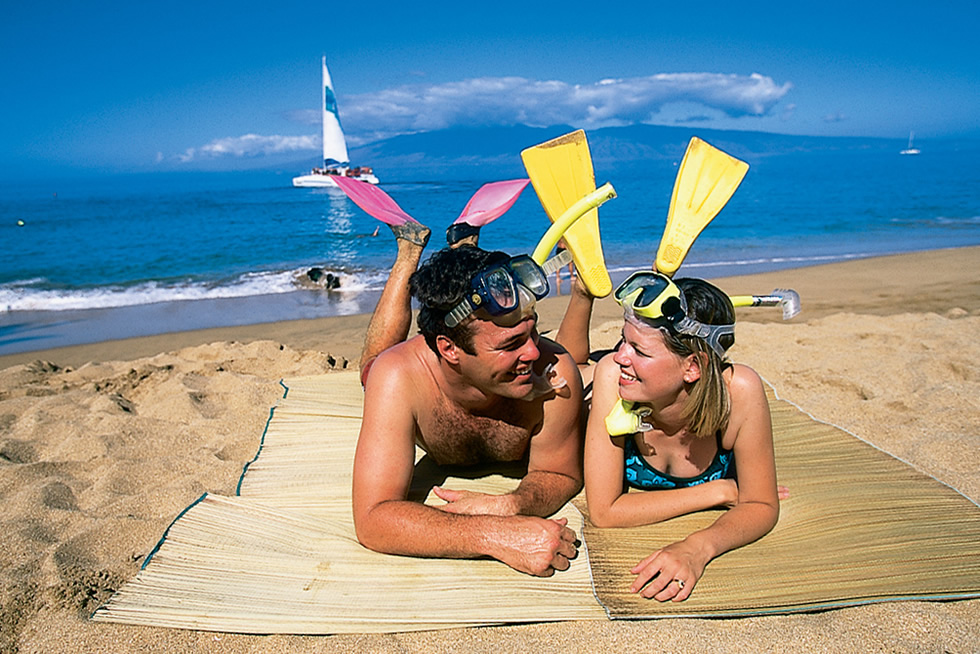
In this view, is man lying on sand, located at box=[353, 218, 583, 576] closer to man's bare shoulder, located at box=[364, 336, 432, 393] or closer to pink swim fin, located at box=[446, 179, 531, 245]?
man's bare shoulder, located at box=[364, 336, 432, 393]

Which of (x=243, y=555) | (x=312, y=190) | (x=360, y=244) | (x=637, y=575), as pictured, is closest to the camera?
(x=637, y=575)

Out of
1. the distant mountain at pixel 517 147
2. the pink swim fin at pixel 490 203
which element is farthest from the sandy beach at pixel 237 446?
the distant mountain at pixel 517 147

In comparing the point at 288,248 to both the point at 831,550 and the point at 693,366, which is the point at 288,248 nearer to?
the point at 693,366

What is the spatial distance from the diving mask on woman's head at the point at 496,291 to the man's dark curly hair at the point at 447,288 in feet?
0.10

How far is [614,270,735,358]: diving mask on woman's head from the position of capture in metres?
2.50

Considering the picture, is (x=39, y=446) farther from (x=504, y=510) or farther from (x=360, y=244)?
(x=360, y=244)

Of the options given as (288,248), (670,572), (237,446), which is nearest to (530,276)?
(670,572)

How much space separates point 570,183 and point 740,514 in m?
2.14

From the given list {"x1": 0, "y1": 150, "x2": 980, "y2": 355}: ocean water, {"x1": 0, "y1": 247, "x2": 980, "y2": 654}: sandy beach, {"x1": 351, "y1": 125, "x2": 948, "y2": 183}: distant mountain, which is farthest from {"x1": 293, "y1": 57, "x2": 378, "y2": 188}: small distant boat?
{"x1": 351, "y1": 125, "x2": 948, "y2": 183}: distant mountain

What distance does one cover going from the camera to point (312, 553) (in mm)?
2822

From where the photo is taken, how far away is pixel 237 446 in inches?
169

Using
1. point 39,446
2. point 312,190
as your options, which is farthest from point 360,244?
point 312,190

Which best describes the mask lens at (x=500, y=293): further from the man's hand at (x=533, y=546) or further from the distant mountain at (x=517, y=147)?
the distant mountain at (x=517, y=147)

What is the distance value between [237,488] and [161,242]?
69.5 feet
